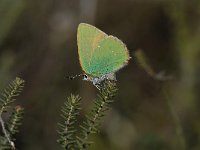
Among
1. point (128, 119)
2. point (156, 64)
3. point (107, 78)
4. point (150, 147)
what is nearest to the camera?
point (107, 78)

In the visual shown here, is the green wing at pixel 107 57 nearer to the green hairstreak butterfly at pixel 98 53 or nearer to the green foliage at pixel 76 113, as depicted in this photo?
the green hairstreak butterfly at pixel 98 53

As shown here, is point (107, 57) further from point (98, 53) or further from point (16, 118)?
point (16, 118)

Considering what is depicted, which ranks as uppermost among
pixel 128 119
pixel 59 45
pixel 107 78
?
pixel 107 78

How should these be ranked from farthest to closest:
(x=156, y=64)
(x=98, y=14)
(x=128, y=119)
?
(x=98, y=14) < (x=156, y=64) < (x=128, y=119)

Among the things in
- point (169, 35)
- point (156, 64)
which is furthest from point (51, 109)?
point (169, 35)

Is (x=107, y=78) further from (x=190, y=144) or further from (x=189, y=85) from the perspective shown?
(x=189, y=85)

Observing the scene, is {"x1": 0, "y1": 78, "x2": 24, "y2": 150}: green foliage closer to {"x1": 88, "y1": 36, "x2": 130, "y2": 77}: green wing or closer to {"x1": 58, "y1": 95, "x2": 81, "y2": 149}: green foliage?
{"x1": 58, "y1": 95, "x2": 81, "y2": 149}: green foliage

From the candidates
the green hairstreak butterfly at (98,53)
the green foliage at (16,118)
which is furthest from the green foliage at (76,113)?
the green hairstreak butterfly at (98,53)
